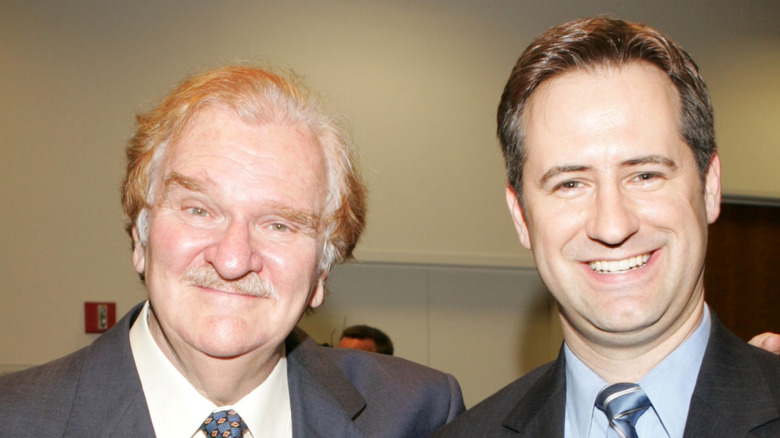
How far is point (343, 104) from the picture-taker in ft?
19.0

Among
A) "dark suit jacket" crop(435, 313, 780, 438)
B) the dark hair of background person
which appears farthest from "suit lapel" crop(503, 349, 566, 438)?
the dark hair of background person

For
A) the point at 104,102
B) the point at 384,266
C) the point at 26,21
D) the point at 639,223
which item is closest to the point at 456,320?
the point at 384,266

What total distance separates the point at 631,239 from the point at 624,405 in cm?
34

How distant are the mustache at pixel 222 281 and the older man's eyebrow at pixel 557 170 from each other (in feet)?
2.26

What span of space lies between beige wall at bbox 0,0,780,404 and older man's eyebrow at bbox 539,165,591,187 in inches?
153

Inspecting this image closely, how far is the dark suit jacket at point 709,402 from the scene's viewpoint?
1.61 meters

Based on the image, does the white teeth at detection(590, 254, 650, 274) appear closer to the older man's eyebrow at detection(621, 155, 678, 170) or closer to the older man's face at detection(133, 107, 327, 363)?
the older man's eyebrow at detection(621, 155, 678, 170)

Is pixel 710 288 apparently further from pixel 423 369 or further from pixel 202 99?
pixel 202 99

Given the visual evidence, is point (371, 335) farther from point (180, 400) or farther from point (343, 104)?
point (180, 400)

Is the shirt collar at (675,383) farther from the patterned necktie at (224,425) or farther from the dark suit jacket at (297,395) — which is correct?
the patterned necktie at (224,425)

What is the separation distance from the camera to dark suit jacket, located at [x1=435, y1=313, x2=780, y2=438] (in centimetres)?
161

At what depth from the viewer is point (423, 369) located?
243 centimetres

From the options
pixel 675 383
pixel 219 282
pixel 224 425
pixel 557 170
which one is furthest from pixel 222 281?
pixel 675 383

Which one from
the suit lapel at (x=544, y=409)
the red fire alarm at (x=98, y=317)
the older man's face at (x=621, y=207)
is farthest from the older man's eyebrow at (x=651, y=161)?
the red fire alarm at (x=98, y=317)
